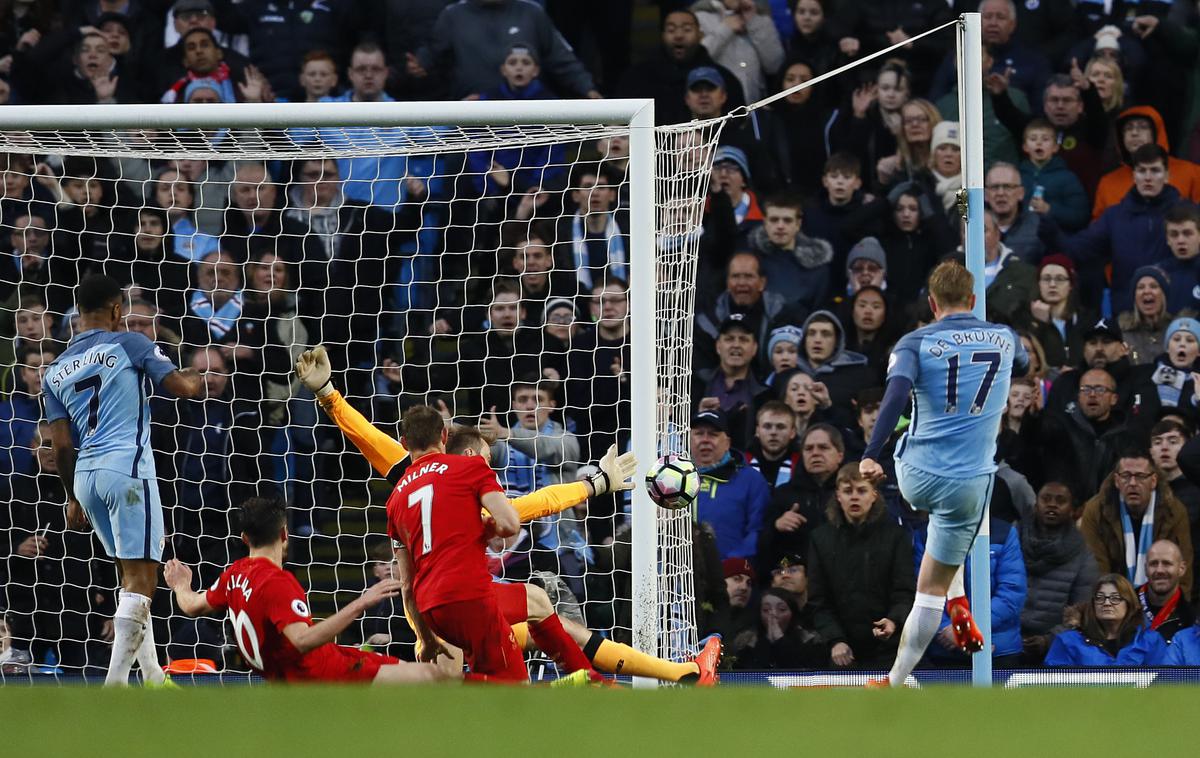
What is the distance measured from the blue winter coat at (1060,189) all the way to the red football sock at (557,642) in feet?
13.7

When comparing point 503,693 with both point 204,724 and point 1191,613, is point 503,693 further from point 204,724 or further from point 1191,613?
point 1191,613

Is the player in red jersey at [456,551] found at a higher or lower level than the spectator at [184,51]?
lower

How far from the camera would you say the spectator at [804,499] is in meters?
8.28

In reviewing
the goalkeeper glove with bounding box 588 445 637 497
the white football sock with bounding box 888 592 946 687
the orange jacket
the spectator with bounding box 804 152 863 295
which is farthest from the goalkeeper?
the orange jacket

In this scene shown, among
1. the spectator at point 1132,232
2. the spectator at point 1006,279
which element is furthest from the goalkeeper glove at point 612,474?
the spectator at point 1132,232

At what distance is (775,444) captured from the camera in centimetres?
850

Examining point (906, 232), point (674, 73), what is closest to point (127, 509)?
point (674, 73)

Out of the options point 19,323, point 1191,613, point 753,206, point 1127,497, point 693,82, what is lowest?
point 1191,613

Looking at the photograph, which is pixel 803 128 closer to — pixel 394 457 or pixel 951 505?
pixel 951 505

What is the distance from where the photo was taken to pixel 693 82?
31.1 feet

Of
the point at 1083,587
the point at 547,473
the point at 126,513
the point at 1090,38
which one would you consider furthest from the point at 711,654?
the point at 1090,38

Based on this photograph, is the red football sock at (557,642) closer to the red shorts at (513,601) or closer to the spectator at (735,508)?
the red shorts at (513,601)

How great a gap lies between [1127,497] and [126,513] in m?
4.98

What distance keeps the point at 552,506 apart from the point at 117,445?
2.00 metres
